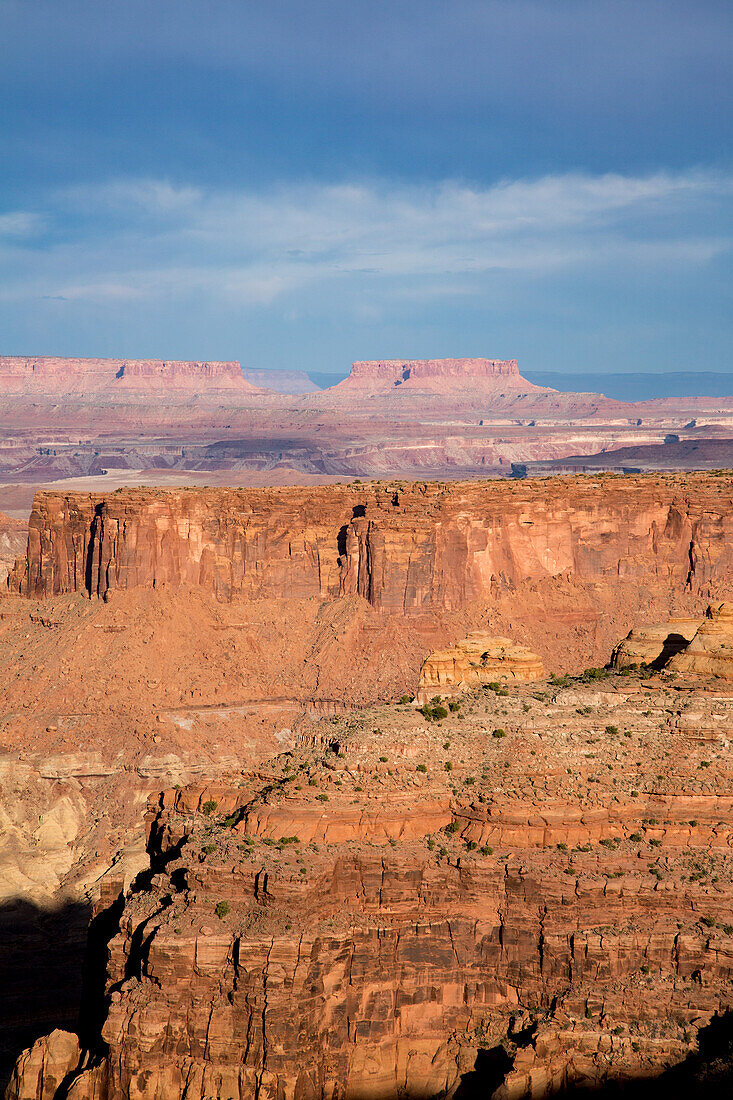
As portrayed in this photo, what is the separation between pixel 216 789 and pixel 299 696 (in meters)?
36.1

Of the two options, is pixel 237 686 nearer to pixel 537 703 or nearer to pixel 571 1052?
pixel 537 703

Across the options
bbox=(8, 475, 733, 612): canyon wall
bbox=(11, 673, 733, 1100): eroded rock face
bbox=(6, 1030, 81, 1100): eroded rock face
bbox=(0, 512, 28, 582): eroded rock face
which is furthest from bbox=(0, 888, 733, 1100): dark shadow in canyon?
bbox=(0, 512, 28, 582): eroded rock face

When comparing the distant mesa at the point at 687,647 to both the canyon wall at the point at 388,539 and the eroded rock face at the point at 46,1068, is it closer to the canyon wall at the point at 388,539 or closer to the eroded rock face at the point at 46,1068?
the eroded rock face at the point at 46,1068

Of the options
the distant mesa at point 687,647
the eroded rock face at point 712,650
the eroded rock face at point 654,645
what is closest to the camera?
the eroded rock face at point 712,650

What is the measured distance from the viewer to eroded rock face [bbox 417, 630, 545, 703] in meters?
48.4

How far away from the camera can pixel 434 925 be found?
36406mm

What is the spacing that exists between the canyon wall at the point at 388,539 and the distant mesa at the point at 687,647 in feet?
104

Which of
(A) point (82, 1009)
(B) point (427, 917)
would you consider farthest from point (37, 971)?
(B) point (427, 917)

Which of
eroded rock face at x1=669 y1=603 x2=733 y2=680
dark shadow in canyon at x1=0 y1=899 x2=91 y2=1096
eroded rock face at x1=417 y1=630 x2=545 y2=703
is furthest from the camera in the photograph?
dark shadow in canyon at x1=0 y1=899 x2=91 y2=1096

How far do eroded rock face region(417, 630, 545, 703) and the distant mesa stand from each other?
12.0 feet

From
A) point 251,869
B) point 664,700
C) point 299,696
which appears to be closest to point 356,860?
point 251,869

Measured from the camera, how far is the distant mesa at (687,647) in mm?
44000

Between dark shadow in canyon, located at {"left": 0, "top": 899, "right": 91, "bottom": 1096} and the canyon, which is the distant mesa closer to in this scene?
the canyon

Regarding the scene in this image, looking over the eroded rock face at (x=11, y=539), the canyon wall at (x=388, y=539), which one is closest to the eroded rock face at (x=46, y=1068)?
the canyon wall at (x=388, y=539)
